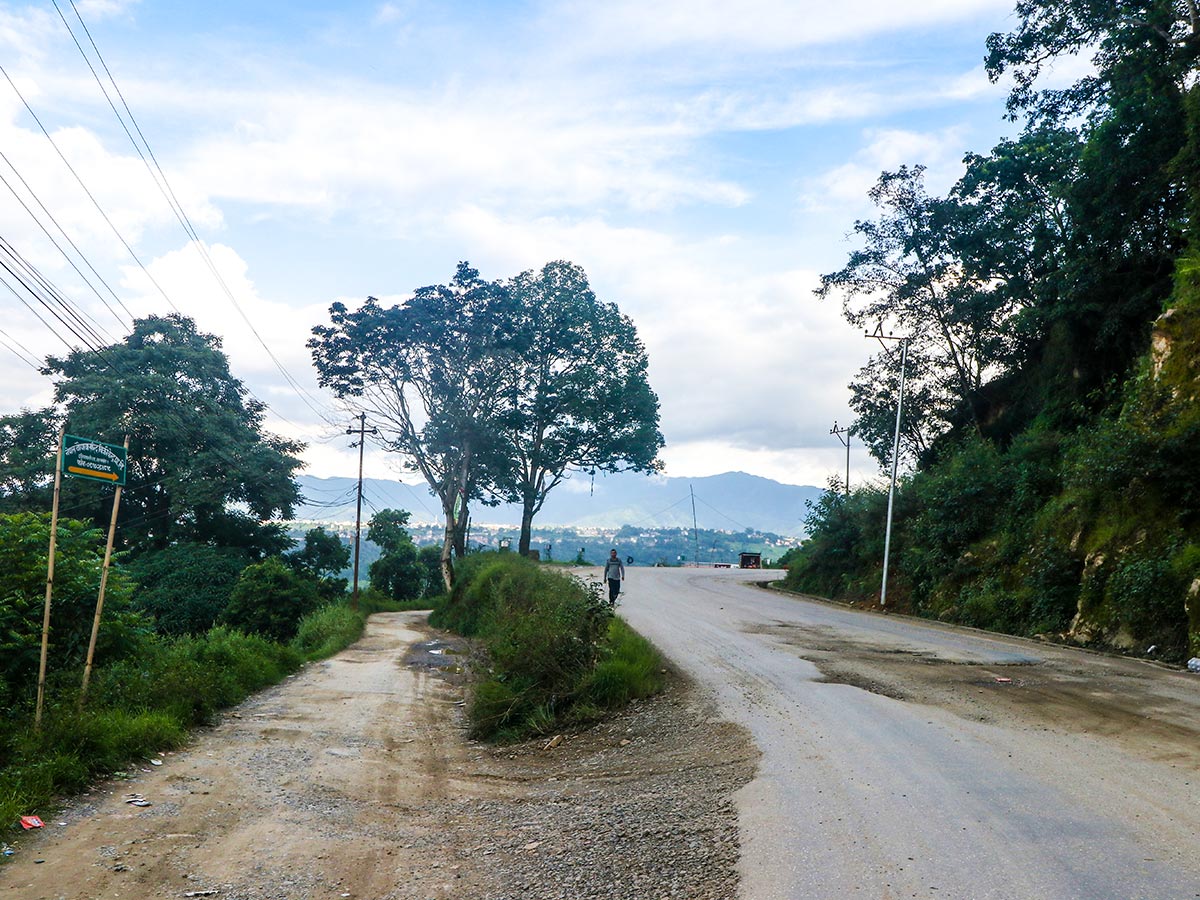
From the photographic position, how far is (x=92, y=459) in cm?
1066

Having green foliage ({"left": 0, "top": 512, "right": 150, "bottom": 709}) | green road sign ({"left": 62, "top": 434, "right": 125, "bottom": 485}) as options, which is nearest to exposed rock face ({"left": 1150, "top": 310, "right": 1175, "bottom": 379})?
green road sign ({"left": 62, "top": 434, "right": 125, "bottom": 485})

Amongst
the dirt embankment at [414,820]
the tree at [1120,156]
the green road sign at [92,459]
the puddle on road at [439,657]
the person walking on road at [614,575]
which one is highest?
the tree at [1120,156]

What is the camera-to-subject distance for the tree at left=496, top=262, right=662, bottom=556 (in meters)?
45.7

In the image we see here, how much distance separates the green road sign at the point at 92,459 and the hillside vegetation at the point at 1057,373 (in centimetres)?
1617

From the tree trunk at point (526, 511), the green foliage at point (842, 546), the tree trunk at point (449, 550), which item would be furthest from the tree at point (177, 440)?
the green foliage at point (842, 546)

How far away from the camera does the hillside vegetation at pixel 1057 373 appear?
17.2 meters

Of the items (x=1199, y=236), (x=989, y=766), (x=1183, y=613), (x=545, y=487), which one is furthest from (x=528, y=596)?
(x=545, y=487)

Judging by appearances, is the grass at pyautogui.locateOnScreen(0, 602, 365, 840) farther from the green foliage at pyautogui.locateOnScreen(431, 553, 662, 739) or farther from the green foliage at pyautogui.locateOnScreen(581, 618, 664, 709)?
the green foliage at pyautogui.locateOnScreen(581, 618, 664, 709)

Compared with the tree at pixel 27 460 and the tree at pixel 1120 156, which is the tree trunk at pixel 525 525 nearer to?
the tree at pixel 27 460

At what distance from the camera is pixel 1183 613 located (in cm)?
1459

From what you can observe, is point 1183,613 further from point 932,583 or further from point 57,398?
point 57,398

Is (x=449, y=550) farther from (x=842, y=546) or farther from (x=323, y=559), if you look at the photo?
(x=842, y=546)

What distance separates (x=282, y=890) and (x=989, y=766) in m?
5.97

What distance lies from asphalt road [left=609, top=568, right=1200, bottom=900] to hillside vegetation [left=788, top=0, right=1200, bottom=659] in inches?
167
